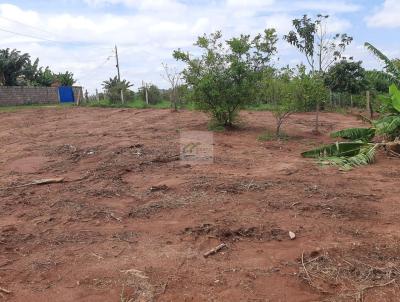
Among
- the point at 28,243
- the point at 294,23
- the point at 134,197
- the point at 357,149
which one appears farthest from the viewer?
the point at 294,23

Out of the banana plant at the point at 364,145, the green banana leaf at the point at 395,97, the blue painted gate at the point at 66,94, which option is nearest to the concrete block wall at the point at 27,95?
the blue painted gate at the point at 66,94

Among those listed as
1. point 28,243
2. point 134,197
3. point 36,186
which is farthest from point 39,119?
point 28,243

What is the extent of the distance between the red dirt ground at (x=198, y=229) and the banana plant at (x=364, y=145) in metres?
0.29

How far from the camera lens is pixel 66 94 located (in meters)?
32.1

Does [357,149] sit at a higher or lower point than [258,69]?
lower

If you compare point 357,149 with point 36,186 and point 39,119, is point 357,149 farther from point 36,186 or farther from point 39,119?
point 39,119

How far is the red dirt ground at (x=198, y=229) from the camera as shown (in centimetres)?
374

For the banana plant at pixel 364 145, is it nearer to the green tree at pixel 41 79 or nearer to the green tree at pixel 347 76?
the green tree at pixel 347 76

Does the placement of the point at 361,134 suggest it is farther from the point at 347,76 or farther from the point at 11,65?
the point at 11,65

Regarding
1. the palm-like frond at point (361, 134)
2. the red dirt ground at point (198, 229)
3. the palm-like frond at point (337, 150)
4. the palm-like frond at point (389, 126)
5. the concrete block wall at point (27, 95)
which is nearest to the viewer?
the red dirt ground at point (198, 229)

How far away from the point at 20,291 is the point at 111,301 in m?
0.87

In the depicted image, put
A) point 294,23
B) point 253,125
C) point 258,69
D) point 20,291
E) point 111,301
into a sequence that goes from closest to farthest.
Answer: point 111,301 < point 20,291 < point 258,69 < point 253,125 < point 294,23

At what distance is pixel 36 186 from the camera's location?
7.41 metres

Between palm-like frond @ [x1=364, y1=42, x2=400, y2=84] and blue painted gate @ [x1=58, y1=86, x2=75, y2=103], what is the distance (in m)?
24.8
